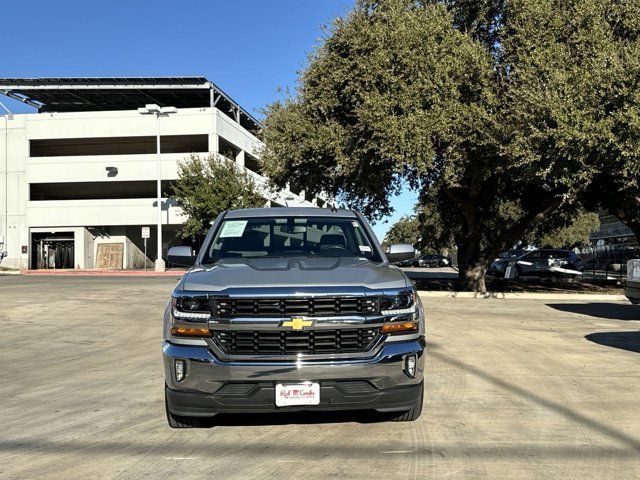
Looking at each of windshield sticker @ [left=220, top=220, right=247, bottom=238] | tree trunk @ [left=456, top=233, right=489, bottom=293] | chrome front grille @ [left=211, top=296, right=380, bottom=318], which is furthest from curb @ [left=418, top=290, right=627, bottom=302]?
chrome front grille @ [left=211, top=296, right=380, bottom=318]

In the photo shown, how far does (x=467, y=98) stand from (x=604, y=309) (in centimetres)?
668

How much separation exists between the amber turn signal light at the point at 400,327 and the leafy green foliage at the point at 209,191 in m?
35.9

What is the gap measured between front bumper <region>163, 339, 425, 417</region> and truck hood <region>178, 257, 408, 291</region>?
19.4 inches

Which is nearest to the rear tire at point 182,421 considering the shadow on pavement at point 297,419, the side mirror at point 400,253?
the shadow on pavement at point 297,419

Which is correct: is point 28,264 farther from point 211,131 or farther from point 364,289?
point 364,289

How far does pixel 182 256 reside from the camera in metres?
6.37

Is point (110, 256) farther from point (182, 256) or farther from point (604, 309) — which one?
point (182, 256)

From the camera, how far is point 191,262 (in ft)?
20.6

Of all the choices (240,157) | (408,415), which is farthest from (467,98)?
(240,157)

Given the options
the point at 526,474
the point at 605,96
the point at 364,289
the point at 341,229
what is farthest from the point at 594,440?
the point at 605,96

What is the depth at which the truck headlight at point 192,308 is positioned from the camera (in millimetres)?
4616

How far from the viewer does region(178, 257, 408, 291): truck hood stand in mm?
4660

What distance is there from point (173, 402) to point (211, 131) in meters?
43.5

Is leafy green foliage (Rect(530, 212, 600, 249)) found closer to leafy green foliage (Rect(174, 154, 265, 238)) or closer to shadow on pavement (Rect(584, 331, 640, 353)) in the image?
leafy green foliage (Rect(174, 154, 265, 238))
